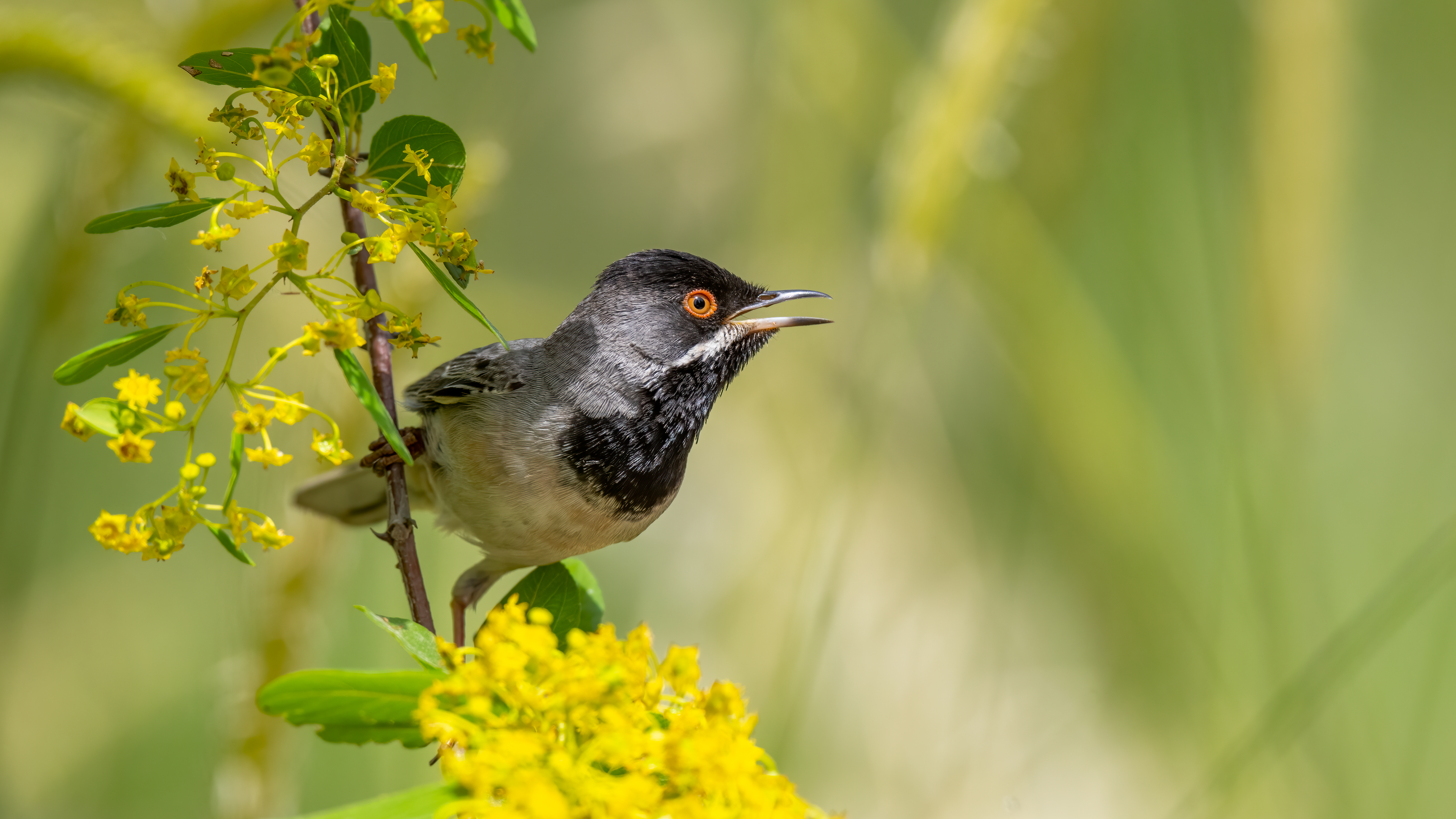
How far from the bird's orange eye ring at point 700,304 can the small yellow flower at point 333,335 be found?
125 cm

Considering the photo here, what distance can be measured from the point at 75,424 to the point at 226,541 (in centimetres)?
19

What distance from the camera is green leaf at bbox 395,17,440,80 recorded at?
3.93 feet

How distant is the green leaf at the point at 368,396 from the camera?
1.20m

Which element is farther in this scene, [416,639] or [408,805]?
[416,639]

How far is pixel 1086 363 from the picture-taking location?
11.9 feet

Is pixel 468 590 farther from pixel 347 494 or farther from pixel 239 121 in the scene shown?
pixel 239 121

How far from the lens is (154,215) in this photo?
123 centimetres

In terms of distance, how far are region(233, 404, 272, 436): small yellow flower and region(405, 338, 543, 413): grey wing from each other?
122 centimetres

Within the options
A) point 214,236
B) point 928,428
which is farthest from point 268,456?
point 928,428

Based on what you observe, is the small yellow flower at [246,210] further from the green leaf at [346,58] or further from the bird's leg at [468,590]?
the bird's leg at [468,590]

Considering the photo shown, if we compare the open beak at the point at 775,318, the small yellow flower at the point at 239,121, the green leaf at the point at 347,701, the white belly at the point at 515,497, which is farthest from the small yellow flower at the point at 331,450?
the open beak at the point at 775,318

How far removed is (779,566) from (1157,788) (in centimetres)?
161

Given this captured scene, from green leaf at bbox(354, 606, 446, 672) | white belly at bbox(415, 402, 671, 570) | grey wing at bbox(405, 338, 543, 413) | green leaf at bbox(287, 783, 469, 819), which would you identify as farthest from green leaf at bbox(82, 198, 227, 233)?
grey wing at bbox(405, 338, 543, 413)

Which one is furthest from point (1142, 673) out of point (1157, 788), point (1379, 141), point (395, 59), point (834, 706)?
point (395, 59)
